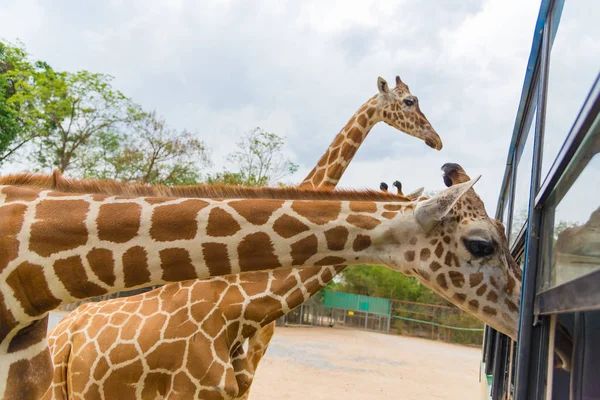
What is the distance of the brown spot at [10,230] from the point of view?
Answer: 1.94 meters

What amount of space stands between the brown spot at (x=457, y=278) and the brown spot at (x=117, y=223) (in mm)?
1457

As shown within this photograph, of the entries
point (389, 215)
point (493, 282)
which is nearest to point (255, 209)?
point (389, 215)

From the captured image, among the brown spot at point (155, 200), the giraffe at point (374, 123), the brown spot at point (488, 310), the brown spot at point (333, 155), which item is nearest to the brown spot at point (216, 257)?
the brown spot at point (155, 200)

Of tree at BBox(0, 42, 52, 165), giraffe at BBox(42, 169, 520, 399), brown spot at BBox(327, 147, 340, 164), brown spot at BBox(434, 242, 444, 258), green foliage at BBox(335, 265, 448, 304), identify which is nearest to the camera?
brown spot at BBox(434, 242, 444, 258)

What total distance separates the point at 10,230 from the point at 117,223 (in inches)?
16.4

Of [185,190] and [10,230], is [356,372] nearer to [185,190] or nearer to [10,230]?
[185,190]

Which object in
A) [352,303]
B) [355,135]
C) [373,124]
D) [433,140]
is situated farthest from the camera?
[352,303]

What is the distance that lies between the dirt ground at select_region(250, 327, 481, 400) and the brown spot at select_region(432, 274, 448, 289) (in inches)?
A: 257

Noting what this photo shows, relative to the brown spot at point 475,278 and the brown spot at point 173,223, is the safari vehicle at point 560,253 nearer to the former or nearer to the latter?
the brown spot at point 475,278

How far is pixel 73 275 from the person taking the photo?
200cm

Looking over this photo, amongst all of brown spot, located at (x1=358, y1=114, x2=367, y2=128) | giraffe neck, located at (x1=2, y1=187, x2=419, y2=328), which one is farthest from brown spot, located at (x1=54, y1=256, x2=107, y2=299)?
brown spot, located at (x1=358, y1=114, x2=367, y2=128)

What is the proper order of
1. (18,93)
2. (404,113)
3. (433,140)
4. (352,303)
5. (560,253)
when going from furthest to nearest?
(352,303) < (18,93) < (433,140) < (404,113) < (560,253)

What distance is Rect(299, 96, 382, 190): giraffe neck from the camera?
468 cm

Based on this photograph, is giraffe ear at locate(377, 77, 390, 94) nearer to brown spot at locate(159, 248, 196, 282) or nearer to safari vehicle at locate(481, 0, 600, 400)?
safari vehicle at locate(481, 0, 600, 400)
